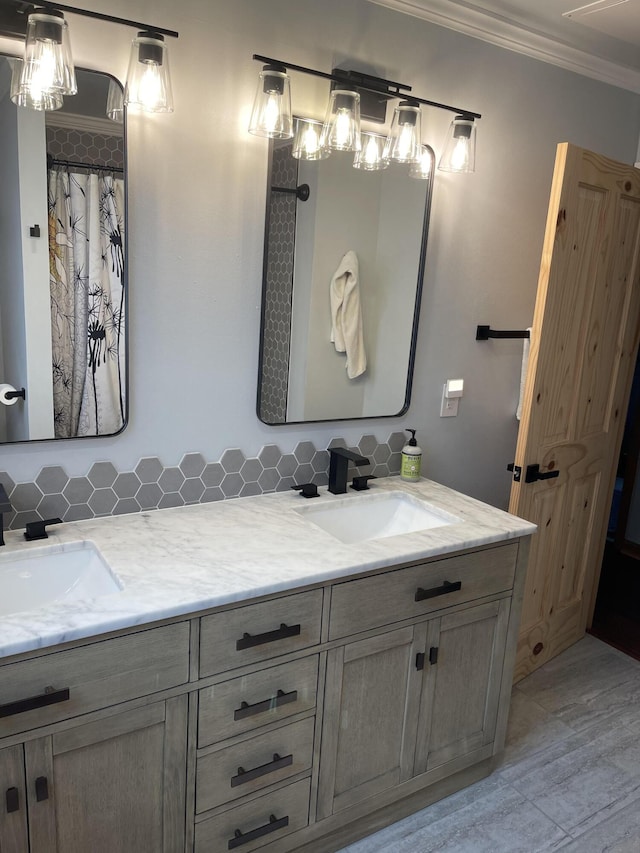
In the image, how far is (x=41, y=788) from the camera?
1.34 meters

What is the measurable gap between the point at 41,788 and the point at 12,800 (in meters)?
0.05

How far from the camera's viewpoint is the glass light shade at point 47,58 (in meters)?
1.47

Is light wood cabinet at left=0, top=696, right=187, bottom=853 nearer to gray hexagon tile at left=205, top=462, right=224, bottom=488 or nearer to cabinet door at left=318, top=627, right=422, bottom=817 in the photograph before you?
cabinet door at left=318, top=627, right=422, bottom=817

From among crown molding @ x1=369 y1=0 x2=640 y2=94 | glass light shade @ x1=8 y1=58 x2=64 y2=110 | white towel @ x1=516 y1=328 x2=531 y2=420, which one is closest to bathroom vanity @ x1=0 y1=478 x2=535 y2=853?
white towel @ x1=516 y1=328 x2=531 y2=420

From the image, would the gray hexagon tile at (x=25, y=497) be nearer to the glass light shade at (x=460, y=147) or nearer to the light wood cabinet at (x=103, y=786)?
the light wood cabinet at (x=103, y=786)

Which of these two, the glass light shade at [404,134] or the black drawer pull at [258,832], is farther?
the glass light shade at [404,134]

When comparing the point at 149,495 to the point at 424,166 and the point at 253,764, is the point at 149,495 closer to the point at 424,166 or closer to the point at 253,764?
the point at 253,764

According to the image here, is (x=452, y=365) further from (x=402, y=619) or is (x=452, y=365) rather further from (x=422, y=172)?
(x=402, y=619)

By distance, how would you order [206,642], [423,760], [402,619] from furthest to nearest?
[423,760]
[402,619]
[206,642]

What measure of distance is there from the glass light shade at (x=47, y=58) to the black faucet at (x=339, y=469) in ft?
4.09

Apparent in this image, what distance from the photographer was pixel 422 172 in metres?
2.20

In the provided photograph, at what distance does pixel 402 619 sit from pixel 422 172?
143 centimetres

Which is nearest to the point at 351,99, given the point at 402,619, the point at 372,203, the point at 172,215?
the point at 372,203

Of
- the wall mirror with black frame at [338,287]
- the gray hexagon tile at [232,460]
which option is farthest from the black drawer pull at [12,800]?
the wall mirror with black frame at [338,287]
